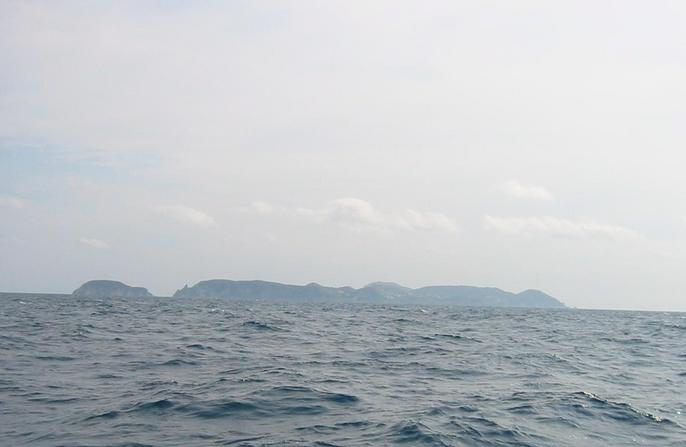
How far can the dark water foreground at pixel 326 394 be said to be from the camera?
1524 cm

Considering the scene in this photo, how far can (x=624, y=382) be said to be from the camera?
24.8 metres

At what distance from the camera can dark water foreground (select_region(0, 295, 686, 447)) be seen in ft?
50.0

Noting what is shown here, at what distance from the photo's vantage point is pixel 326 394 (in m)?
20.0

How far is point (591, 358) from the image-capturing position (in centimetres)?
3300

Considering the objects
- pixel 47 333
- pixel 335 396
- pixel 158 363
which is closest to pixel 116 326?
pixel 47 333

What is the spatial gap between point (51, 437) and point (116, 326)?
107ft

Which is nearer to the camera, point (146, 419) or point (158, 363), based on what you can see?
point (146, 419)

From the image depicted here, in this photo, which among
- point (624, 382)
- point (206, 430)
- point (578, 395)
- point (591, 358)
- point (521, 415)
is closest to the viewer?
point (206, 430)

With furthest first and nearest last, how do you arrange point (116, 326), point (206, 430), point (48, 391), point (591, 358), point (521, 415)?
1. point (116, 326)
2. point (591, 358)
3. point (48, 391)
4. point (521, 415)
5. point (206, 430)

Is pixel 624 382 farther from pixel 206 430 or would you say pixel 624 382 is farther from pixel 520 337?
pixel 520 337

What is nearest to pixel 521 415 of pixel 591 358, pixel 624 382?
pixel 624 382

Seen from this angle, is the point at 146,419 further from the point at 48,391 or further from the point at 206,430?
the point at 48,391

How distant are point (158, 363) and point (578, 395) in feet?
53.3

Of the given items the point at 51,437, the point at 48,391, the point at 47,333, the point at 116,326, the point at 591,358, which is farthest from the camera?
the point at 116,326
